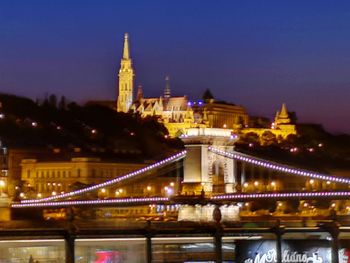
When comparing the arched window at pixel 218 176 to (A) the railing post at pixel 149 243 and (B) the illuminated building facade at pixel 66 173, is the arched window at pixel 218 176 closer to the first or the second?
(B) the illuminated building facade at pixel 66 173

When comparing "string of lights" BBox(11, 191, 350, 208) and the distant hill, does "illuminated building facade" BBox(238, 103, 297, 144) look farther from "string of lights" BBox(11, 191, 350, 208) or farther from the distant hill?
"string of lights" BBox(11, 191, 350, 208)

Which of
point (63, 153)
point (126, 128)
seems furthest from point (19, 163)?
point (126, 128)

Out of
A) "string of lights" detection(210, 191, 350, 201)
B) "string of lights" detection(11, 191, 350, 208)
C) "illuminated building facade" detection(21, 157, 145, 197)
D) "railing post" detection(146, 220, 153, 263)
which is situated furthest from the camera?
"illuminated building facade" detection(21, 157, 145, 197)

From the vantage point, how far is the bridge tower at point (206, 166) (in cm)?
8494

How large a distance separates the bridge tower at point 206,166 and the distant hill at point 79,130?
3855 centimetres

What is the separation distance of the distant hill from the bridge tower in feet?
126

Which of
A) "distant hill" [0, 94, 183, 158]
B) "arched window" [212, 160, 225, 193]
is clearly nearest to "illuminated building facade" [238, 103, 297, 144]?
"distant hill" [0, 94, 183, 158]

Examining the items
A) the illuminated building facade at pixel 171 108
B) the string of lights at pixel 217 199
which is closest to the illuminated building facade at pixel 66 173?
the string of lights at pixel 217 199

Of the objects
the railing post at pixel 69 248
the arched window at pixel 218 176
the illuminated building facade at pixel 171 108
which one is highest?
the illuminated building facade at pixel 171 108

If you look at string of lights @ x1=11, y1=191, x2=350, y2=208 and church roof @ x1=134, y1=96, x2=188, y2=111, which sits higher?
church roof @ x1=134, y1=96, x2=188, y2=111

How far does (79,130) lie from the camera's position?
471 feet

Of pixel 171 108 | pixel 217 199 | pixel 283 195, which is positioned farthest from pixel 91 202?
pixel 171 108

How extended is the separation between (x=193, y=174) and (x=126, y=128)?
6589cm

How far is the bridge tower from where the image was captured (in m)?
84.9
